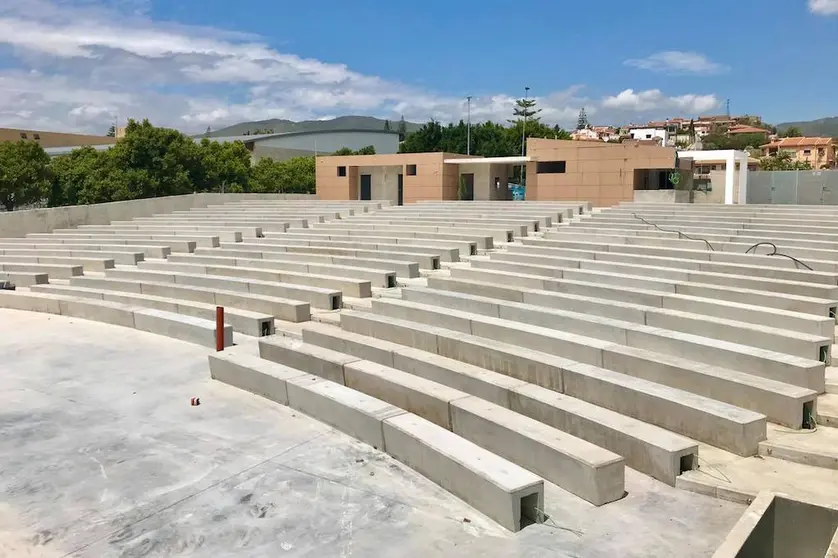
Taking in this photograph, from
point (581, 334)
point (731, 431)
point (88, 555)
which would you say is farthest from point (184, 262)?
point (731, 431)

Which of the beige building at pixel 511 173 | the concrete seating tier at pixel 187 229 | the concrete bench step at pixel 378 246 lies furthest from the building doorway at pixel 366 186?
the concrete bench step at pixel 378 246

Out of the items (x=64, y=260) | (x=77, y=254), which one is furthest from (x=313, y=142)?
(x=64, y=260)

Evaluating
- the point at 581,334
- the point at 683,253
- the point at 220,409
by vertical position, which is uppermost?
the point at 683,253

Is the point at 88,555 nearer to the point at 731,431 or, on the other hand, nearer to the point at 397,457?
the point at 397,457

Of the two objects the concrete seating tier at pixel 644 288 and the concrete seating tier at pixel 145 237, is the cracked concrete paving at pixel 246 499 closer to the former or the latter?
the concrete seating tier at pixel 644 288

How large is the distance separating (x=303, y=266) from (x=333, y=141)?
2151 inches

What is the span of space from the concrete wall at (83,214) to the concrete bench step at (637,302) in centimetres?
1683

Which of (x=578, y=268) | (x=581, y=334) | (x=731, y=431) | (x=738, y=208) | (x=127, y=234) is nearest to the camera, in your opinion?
(x=731, y=431)

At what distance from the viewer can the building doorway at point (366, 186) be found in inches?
1272

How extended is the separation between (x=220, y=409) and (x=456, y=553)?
12.8 feet

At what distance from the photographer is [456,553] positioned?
168 inches

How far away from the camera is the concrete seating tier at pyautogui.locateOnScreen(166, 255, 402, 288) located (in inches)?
493

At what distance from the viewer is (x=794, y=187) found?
22.1m

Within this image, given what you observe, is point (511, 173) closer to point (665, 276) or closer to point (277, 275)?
point (277, 275)
